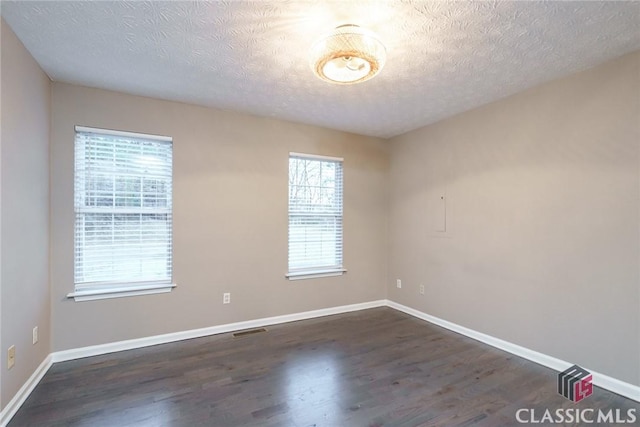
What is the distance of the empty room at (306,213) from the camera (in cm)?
195

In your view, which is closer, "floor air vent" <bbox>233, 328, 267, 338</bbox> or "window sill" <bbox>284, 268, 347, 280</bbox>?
"floor air vent" <bbox>233, 328, 267, 338</bbox>

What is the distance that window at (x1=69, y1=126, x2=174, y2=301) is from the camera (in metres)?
2.82

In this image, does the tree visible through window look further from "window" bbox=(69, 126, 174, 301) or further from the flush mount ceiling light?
the flush mount ceiling light

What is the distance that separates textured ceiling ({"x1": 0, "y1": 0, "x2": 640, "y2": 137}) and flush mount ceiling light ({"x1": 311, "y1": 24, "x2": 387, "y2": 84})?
0.11 m

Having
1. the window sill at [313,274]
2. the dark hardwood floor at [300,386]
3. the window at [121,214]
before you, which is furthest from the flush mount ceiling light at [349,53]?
the window sill at [313,274]

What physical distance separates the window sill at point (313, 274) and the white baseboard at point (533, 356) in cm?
104

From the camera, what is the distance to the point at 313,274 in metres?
3.96

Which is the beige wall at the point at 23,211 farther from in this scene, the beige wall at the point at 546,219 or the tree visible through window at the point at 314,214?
the beige wall at the point at 546,219

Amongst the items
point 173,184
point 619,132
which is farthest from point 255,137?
point 619,132

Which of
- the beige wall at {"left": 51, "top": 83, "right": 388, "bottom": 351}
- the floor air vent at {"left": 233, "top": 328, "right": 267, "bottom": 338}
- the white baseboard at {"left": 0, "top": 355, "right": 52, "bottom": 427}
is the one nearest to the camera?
the white baseboard at {"left": 0, "top": 355, "right": 52, "bottom": 427}

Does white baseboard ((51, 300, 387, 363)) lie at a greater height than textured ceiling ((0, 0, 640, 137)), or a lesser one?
lesser

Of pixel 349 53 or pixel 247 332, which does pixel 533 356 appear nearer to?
pixel 247 332

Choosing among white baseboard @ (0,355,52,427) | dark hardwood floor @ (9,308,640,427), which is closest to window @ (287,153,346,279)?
dark hardwood floor @ (9,308,640,427)

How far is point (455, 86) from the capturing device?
9.09 ft
